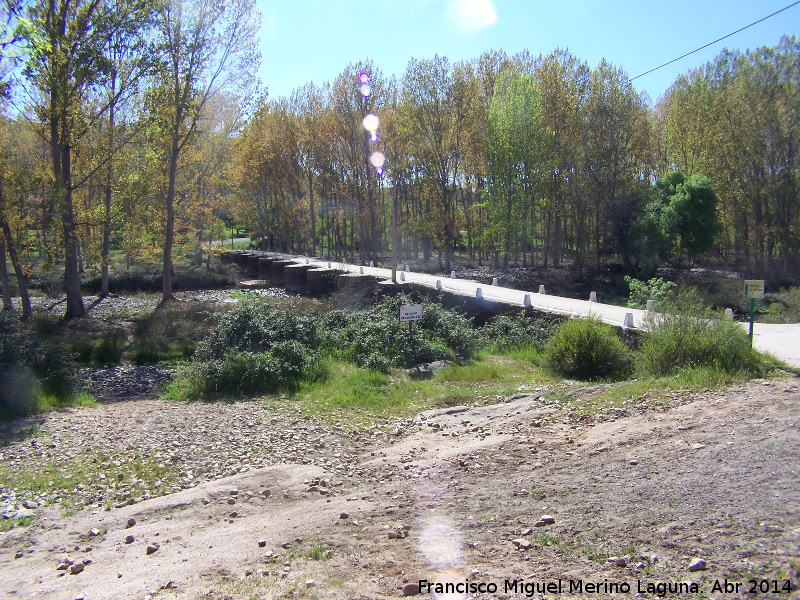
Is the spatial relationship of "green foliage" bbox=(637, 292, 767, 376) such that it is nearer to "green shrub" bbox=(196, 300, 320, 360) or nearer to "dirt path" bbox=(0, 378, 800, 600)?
"dirt path" bbox=(0, 378, 800, 600)

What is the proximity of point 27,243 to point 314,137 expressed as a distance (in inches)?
1032

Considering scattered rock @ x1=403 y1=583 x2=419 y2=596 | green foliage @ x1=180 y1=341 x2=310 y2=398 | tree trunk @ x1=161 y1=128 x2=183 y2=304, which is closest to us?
scattered rock @ x1=403 y1=583 x2=419 y2=596

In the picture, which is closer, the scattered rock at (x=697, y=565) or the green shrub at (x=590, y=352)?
the scattered rock at (x=697, y=565)

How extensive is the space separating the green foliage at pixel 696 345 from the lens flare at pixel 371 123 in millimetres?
31826

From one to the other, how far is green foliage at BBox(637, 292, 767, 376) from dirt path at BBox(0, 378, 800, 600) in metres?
1.22

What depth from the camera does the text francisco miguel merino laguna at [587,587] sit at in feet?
12.8

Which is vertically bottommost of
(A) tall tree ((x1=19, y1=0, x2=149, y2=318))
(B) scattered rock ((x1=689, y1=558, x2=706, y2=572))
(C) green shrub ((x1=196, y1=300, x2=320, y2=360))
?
(B) scattered rock ((x1=689, y1=558, x2=706, y2=572))

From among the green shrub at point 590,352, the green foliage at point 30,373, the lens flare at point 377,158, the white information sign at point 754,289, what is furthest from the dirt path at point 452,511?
the lens flare at point 377,158

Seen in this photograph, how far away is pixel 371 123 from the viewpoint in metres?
41.0

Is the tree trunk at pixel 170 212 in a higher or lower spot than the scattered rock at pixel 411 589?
higher

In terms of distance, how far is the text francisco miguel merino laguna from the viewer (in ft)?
12.8

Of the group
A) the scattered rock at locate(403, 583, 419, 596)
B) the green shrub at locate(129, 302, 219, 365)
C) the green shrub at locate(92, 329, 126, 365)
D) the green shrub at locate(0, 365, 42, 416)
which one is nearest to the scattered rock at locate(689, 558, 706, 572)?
the scattered rock at locate(403, 583, 419, 596)

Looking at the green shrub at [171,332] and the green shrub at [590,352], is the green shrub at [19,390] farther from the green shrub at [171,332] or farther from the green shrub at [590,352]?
the green shrub at [590,352]

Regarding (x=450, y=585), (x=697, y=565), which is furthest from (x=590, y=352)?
(x=450, y=585)
